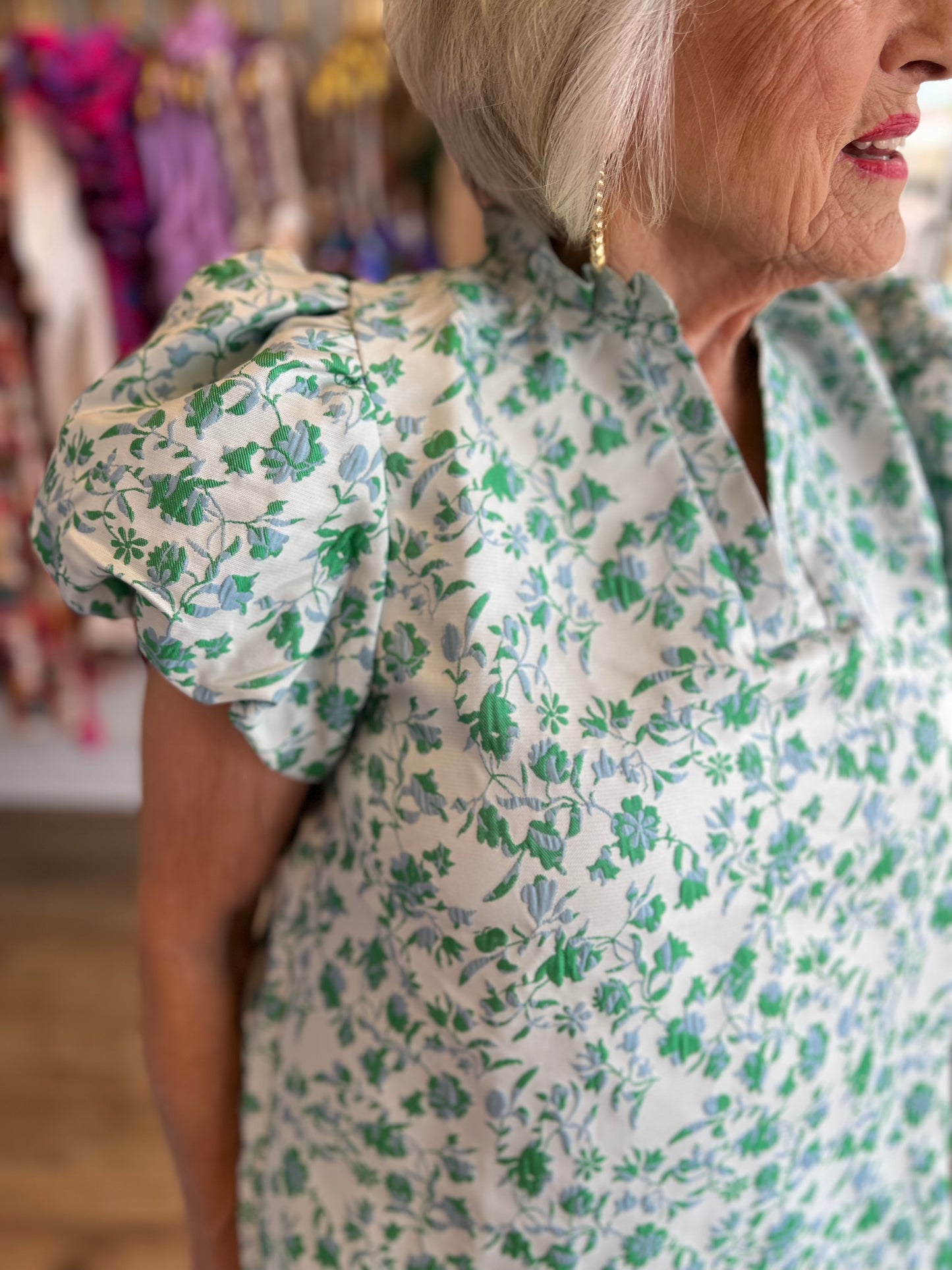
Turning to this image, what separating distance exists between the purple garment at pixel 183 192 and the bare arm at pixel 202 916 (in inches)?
57.9

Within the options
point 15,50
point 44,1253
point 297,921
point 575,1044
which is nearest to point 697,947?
point 575,1044

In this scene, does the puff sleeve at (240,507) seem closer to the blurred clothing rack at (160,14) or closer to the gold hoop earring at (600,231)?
the gold hoop earring at (600,231)

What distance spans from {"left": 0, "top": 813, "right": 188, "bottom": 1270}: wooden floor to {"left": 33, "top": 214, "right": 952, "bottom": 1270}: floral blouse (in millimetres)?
1119

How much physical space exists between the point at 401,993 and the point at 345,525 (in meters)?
0.32

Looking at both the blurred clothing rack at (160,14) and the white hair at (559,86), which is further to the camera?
the blurred clothing rack at (160,14)

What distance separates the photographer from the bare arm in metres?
0.67

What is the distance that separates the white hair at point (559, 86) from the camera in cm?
55

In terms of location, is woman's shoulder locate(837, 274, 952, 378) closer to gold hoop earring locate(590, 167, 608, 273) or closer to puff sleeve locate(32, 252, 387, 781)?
gold hoop earring locate(590, 167, 608, 273)

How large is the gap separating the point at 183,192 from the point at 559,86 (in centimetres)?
151

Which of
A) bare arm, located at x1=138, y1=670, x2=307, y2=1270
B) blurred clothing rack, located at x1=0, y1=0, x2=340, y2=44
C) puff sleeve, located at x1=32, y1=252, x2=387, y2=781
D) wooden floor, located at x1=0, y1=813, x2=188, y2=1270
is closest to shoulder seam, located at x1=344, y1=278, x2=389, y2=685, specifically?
puff sleeve, located at x1=32, y1=252, x2=387, y2=781

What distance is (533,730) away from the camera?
593 mm

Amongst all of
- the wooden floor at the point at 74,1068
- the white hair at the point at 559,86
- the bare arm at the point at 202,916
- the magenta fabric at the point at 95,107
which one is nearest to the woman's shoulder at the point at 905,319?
the white hair at the point at 559,86

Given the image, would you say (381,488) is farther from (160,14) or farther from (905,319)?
(160,14)

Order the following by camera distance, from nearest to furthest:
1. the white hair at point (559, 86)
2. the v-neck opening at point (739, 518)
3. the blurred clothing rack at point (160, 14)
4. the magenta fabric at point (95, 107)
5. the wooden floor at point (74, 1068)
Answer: the white hair at point (559, 86), the v-neck opening at point (739, 518), the wooden floor at point (74, 1068), the magenta fabric at point (95, 107), the blurred clothing rack at point (160, 14)
